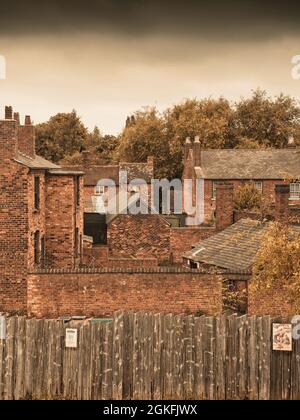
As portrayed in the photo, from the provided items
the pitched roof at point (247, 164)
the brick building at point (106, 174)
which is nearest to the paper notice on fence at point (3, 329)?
the pitched roof at point (247, 164)

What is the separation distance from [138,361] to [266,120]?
209 ft

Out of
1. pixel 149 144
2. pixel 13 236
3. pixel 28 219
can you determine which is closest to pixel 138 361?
pixel 13 236

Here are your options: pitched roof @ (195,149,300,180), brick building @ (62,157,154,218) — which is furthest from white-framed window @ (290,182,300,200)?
brick building @ (62,157,154,218)

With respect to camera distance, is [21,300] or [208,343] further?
[21,300]

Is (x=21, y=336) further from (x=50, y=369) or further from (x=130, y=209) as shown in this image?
(x=130, y=209)

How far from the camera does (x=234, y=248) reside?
2711 cm

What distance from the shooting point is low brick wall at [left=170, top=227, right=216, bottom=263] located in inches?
1553

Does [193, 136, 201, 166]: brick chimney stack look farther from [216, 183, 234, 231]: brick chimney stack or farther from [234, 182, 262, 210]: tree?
[216, 183, 234, 231]: brick chimney stack

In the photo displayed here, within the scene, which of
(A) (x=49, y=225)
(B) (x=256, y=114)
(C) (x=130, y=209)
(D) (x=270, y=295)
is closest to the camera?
(D) (x=270, y=295)

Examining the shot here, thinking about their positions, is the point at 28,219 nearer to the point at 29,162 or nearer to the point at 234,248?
the point at 29,162

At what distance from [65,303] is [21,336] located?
747 centimetres

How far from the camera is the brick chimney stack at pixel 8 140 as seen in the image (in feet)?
83.9

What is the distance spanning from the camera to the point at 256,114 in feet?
251

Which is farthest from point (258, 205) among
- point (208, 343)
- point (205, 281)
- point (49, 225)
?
point (208, 343)
